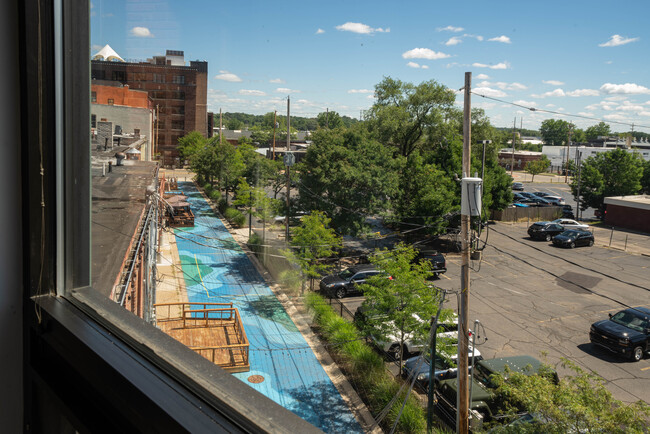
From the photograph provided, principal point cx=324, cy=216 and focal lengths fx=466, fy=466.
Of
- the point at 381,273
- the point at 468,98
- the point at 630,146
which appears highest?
the point at 468,98

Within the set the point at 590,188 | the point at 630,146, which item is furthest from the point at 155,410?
the point at 590,188

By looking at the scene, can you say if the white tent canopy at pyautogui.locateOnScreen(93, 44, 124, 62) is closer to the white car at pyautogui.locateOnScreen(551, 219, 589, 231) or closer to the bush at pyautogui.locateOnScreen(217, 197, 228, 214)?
the bush at pyautogui.locateOnScreen(217, 197, 228, 214)

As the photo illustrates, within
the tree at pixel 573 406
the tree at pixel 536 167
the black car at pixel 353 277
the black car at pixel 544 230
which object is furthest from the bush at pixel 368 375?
the tree at pixel 536 167

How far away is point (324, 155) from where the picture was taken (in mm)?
7262

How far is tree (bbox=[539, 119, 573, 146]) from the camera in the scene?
74.4 inches

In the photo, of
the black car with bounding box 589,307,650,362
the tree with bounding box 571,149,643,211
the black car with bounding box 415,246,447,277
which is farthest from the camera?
the black car with bounding box 415,246,447,277

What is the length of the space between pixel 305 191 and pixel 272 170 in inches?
22.2

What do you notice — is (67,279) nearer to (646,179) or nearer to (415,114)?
(646,179)

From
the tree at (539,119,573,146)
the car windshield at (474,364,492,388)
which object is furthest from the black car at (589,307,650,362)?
the car windshield at (474,364,492,388)

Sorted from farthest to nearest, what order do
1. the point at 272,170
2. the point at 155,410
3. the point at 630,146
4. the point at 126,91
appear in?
1. the point at 272,170
2. the point at 630,146
3. the point at 126,91
4. the point at 155,410

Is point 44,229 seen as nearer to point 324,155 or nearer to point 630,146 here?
point 630,146

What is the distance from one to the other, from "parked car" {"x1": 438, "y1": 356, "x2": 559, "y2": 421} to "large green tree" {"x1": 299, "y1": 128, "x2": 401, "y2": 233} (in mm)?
1955

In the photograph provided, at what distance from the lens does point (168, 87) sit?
1.27 m

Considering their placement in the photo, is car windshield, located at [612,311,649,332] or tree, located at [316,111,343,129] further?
car windshield, located at [612,311,649,332]
